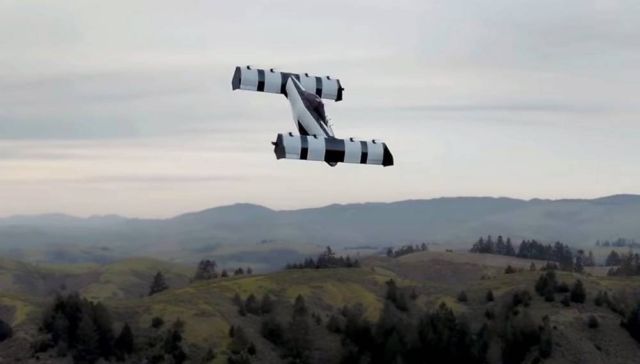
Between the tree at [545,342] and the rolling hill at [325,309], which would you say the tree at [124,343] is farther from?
the tree at [545,342]

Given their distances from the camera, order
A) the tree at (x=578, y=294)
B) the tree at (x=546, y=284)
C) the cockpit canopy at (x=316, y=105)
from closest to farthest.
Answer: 1. the cockpit canopy at (x=316, y=105)
2. the tree at (x=578, y=294)
3. the tree at (x=546, y=284)

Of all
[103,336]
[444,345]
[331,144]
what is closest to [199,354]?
[103,336]

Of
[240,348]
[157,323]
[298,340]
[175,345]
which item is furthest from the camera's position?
[157,323]

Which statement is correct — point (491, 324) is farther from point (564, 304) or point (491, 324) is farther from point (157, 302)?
point (157, 302)

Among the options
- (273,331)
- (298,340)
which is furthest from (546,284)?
(273,331)

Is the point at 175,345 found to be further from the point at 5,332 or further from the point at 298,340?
the point at 5,332

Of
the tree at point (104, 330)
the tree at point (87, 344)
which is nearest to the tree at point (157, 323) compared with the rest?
the tree at point (104, 330)
